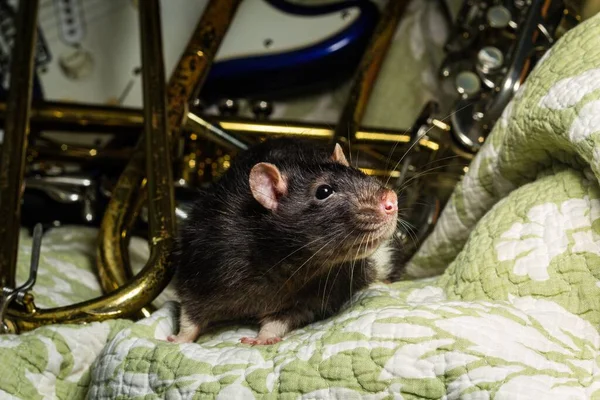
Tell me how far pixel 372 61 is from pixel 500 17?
0.60 feet

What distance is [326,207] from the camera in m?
0.64

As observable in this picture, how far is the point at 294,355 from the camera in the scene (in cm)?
59

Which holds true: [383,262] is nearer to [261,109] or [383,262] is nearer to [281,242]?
[281,242]

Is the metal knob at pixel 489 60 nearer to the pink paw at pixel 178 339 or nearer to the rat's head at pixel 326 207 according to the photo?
the rat's head at pixel 326 207

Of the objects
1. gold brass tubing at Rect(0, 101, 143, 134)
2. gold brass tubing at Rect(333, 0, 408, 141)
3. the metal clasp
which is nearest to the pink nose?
the metal clasp

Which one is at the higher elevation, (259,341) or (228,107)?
(228,107)

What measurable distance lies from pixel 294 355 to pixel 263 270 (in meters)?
0.11

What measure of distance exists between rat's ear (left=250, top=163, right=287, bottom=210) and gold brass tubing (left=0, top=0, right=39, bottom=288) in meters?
0.27

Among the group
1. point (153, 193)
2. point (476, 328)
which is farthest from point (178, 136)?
point (476, 328)

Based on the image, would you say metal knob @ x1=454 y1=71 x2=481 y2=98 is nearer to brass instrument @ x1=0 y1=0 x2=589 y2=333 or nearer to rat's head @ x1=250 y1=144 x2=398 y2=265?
brass instrument @ x1=0 y1=0 x2=589 y2=333

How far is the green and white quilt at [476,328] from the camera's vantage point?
0.52 meters

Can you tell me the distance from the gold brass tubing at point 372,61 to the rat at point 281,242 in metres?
0.31

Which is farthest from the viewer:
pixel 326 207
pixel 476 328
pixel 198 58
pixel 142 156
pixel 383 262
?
pixel 198 58

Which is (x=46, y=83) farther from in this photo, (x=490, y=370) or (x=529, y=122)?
(x=490, y=370)
